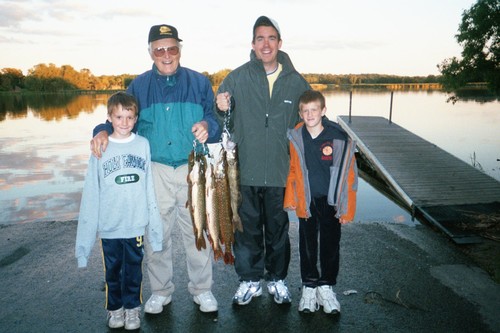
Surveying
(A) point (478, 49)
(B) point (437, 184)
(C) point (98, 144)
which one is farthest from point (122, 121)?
(A) point (478, 49)

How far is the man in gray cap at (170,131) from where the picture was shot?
149 inches

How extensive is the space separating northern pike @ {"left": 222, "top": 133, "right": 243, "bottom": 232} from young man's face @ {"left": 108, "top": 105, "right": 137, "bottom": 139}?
92cm

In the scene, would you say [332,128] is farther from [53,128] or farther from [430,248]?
[53,128]

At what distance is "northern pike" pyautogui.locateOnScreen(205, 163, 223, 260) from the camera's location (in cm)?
360

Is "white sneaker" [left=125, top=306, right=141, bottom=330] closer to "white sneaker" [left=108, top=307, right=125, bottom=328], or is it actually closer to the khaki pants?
"white sneaker" [left=108, top=307, right=125, bottom=328]

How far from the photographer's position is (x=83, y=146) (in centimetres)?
2052

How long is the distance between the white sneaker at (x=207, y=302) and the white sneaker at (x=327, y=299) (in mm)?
1141

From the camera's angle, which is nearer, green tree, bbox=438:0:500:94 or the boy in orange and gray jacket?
the boy in orange and gray jacket

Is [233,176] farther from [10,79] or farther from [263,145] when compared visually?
[10,79]

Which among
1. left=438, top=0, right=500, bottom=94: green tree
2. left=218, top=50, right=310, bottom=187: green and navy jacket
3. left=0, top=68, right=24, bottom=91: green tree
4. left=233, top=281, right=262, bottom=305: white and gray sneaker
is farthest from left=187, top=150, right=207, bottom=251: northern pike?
left=0, top=68, right=24, bottom=91: green tree

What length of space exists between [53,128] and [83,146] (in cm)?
1013

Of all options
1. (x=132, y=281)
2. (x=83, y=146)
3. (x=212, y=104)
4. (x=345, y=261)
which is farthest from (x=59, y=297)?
(x=83, y=146)

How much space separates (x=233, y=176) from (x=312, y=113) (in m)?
1.07

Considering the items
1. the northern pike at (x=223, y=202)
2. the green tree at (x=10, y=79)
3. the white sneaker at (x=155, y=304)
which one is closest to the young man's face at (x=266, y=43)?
the northern pike at (x=223, y=202)
